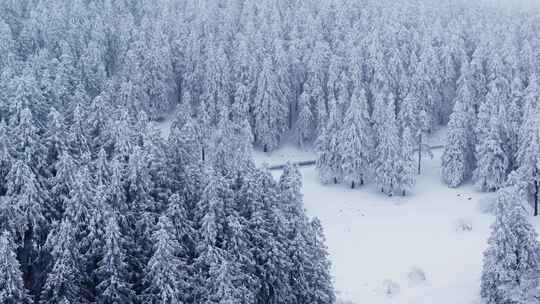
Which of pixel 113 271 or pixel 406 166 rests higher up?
pixel 113 271

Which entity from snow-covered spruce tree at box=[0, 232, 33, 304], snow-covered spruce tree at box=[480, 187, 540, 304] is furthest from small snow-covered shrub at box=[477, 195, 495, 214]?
snow-covered spruce tree at box=[0, 232, 33, 304]

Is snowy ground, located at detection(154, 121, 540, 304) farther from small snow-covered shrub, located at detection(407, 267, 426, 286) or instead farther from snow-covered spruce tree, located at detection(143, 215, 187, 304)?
snow-covered spruce tree, located at detection(143, 215, 187, 304)

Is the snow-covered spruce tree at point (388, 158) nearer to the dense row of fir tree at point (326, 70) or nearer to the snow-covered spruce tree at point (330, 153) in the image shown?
the dense row of fir tree at point (326, 70)

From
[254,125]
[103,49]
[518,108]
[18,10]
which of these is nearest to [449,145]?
[518,108]

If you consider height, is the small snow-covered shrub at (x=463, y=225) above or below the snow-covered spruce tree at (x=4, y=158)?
below

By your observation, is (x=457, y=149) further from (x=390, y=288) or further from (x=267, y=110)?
(x=390, y=288)

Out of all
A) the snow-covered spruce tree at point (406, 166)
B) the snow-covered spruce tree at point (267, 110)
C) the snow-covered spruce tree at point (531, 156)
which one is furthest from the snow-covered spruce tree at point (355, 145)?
the snow-covered spruce tree at point (531, 156)

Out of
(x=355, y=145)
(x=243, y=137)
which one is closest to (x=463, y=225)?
(x=355, y=145)
